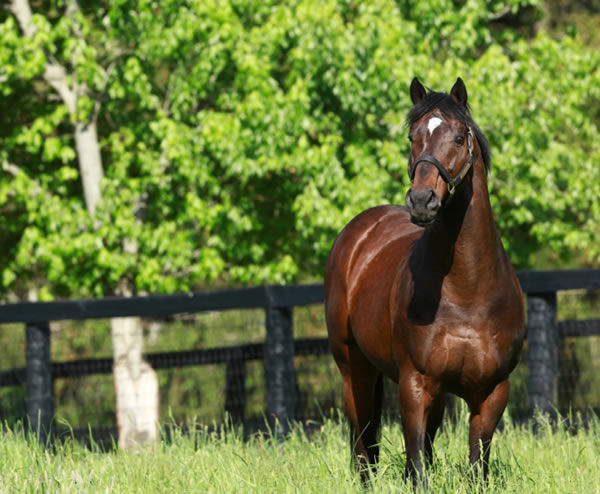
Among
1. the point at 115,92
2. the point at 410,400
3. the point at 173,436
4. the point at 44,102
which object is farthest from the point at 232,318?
the point at 410,400

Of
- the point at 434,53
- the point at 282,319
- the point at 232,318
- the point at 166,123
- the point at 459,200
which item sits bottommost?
the point at 232,318

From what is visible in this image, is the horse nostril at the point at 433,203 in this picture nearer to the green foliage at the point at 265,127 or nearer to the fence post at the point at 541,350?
the fence post at the point at 541,350

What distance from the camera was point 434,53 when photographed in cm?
1418

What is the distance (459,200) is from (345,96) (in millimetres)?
7364

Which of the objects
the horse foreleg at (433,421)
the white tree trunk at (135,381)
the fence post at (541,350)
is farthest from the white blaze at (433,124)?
the white tree trunk at (135,381)

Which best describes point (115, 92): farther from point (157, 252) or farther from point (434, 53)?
point (434, 53)

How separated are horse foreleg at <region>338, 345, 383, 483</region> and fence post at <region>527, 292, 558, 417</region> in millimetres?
1868

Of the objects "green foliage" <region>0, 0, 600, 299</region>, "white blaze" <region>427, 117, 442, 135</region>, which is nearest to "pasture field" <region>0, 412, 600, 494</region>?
"white blaze" <region>427, 117, 442, 135</region>

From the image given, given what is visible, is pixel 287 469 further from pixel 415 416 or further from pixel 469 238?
pixel 469 238

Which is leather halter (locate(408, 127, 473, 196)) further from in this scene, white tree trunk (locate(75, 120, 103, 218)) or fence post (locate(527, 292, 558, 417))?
white tree trunk (locate(75, 120, 103, 218))

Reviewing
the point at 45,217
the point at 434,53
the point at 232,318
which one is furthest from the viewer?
the point at 232,318

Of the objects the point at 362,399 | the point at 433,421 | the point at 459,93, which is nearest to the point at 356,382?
the point at 362,399

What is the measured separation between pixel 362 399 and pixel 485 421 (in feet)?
4.40

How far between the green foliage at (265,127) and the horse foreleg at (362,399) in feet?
17.5
